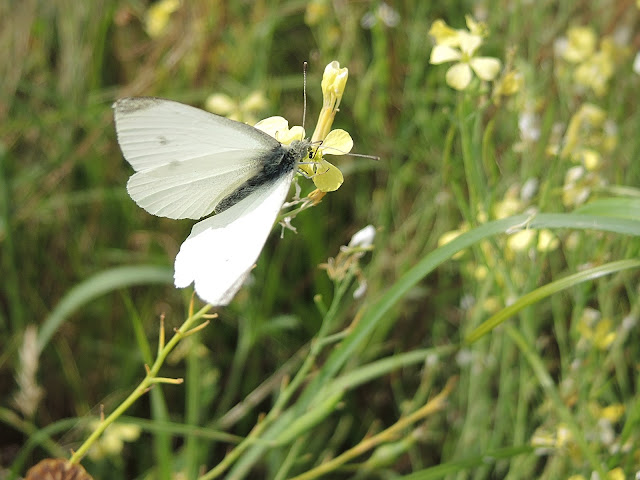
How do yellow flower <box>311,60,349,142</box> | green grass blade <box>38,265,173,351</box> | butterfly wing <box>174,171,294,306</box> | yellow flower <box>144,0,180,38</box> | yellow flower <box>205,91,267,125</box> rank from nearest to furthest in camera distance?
butterfly wing <box>174,171,294,306</box> → yellow flower <box>311,60,349,142</box> → green grass blade <box>38,265,173,351</box> → yellow flower <box>205,91,267,125</box> → yellow flower <box>144,0,180,38</box>

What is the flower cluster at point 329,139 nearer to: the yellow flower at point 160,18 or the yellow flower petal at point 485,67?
the yellow flower petal at point 485,67

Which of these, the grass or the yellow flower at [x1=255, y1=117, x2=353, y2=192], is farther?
the grass

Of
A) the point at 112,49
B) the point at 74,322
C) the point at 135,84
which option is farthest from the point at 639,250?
the point at 112,49

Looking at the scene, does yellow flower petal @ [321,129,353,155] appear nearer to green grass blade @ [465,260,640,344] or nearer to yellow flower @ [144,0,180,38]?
green grass blade @ [465,260,640,344]

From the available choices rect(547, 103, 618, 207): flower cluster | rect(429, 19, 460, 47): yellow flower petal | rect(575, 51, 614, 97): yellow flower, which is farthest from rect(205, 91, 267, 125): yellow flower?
rect(575, 51, 614, 97): yellow flower

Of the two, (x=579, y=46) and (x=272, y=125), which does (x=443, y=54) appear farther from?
(x=579, y=46)

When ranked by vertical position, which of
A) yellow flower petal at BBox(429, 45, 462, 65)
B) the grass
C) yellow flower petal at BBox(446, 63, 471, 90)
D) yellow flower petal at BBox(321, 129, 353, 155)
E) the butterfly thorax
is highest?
yellow flower petal at BBox(429, 45, 462, 65)
